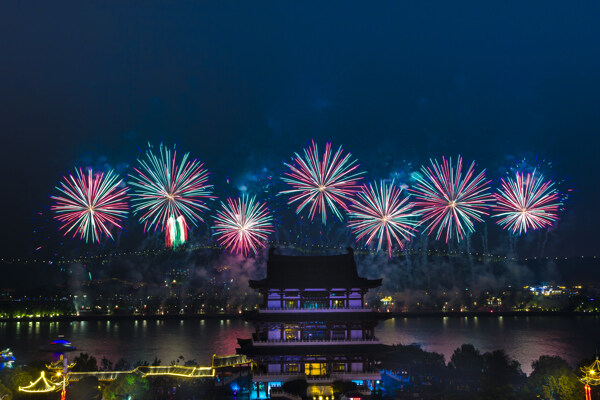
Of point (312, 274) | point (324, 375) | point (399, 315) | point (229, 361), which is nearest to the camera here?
point (324, 375)

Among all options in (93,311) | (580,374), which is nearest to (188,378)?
(580,374)

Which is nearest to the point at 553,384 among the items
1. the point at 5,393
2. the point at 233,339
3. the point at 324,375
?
the point at 324,375

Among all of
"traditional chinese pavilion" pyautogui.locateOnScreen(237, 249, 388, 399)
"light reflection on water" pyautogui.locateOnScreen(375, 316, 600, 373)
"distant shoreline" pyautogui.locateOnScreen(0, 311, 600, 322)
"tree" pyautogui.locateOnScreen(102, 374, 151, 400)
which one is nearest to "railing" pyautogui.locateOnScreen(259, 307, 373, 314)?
"traditional chinese pavilion" pyautogui.locateOnScreen(237, 249, 388, 399)

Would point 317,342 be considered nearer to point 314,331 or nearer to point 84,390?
point 314,331

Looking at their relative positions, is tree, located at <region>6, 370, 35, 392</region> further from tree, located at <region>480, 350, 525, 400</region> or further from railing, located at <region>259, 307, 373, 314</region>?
tree, located at <region>480, 350, 525, 400</region>

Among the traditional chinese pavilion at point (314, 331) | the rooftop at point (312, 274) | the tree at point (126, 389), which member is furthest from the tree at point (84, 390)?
the rooftop at point (312, 274)

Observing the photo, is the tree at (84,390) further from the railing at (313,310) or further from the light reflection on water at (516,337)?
the light reflection on water at (516,337)

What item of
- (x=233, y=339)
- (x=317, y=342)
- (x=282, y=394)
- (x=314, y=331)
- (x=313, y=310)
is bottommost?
(x=233, y=339)
